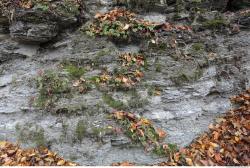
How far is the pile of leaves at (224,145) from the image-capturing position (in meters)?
5.99

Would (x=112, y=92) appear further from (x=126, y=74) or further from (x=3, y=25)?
(x=3, y=25)

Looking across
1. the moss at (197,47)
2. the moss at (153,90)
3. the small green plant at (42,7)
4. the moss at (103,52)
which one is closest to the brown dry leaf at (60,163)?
the moss at (153,90)

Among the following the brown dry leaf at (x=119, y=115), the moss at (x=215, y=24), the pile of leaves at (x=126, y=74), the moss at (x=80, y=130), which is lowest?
the moss at (x=80, y=130)

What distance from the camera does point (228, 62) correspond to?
7.50m

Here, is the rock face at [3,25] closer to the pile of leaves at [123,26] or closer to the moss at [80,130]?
the pile of leaves at [123,26]

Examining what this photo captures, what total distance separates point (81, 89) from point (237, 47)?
12.9 ft

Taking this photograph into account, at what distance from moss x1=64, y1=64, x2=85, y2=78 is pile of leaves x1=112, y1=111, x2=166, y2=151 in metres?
1.31

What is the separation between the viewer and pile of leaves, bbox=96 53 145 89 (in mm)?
6879

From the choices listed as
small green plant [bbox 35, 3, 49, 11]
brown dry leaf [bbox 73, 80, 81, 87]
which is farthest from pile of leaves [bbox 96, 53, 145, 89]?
small green plant [bbox 35, 3, 49, 11]

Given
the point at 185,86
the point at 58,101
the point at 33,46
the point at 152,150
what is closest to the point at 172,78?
the point at 185,86

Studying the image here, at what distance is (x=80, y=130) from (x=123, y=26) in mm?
2862

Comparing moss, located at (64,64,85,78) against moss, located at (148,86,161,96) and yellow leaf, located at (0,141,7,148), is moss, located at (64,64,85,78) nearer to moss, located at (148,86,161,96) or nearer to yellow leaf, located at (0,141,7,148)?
moss, located at (148,86,161,96)

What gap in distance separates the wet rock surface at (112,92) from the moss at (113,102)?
0.20 ft

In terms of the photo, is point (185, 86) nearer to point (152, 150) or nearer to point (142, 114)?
point (142, 114)
